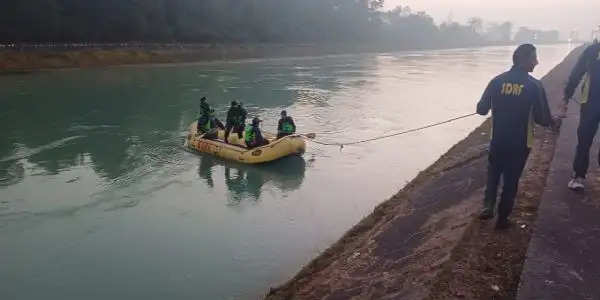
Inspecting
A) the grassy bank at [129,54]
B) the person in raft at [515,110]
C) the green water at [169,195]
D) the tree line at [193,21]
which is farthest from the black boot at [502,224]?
the tree line at [193,21]

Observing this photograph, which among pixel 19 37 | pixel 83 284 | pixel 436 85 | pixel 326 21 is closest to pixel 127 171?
pixel 83 284

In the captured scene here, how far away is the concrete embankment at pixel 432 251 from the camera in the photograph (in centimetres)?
533

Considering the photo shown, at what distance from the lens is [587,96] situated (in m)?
6.38

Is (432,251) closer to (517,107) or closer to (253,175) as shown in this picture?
(517,107)

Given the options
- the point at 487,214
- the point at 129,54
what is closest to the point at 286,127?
the point at 487,214

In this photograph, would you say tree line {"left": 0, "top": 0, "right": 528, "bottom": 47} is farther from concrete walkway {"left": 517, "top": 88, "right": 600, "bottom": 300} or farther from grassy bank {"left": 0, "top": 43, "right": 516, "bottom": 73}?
concrete walkway {"left": 517, "top": 88, "right": 600, "bottom": 300}

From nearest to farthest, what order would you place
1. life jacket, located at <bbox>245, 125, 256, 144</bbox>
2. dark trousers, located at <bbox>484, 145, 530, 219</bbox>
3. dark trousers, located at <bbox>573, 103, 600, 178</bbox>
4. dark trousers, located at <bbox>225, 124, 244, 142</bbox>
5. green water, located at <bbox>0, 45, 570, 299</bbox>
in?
1. dark trousers, located at <bbox>484, 145, 530, 219</bbox>
2. dark trousers, located at <bbox>573, 103, 600, 178</bbox>
3. green water, located at <bbox>0, 45, 570, 299</bbox>
4. life jacket, located at <bbox>245, 125, 256, 144</bbox>
5. dark trousers, located at <bbox>225, 124, 244, 142</bbox>

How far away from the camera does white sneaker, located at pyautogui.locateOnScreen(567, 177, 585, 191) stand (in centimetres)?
671

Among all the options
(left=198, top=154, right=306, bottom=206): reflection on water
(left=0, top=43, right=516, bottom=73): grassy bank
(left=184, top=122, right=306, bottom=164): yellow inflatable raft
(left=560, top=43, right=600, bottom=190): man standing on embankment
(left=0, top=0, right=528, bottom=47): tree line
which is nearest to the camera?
(left=560, top=43, right=600, bottom=190): man standing on embankment

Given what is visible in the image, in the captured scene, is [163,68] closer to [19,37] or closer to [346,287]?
[19,37]

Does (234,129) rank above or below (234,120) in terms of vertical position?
below

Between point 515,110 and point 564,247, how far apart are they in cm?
159

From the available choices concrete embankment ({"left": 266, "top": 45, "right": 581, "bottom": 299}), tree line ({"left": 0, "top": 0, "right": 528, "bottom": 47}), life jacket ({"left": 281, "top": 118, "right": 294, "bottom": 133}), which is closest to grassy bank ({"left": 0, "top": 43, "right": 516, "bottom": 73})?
tree line ({"left": 0, "top": 0, "right": 528, "bottom": 47})

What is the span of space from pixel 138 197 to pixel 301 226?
4.70 metres
